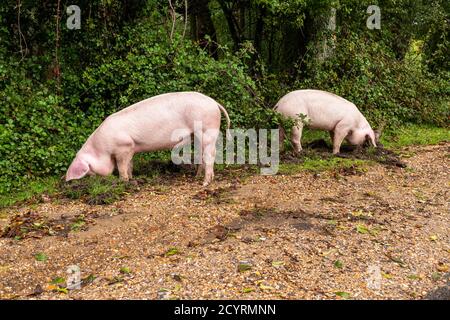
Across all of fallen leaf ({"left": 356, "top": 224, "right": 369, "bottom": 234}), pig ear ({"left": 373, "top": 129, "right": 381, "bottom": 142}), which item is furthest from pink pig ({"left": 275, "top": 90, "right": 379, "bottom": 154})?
fallen leaf ({"left": 356, "top": 224, "right": 369, "bottom": 234})

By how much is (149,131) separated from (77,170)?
3.57ft

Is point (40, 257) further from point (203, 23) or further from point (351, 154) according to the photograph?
point (203, 23)

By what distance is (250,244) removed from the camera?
5113 mm

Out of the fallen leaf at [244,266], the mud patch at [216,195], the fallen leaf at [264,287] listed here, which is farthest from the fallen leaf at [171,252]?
the mud patch at [216,195]

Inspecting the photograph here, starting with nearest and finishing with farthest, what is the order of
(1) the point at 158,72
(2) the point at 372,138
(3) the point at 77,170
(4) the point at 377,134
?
(3) the point at 77,170
(1) the point at 158,72
(2) the point at 372,138
(4) the point at 377,134

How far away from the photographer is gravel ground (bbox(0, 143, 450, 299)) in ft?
14.1

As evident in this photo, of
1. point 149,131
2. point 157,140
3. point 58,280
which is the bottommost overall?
point 58,280

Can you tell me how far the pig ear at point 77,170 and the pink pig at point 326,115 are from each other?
11.0ft

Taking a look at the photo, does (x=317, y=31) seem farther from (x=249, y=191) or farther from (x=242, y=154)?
(x=249, y=191)

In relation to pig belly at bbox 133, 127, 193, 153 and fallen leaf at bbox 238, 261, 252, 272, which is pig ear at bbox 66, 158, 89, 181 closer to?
pig belly at bbox 133, 127, 193, 153

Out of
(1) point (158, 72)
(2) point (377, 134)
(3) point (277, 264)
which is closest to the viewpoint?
(3) point (277, 264)

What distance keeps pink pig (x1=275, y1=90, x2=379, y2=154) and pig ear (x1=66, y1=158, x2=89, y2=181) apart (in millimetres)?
3343

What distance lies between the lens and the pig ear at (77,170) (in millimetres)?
7105

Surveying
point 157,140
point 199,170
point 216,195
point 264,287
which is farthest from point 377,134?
point 264,287
